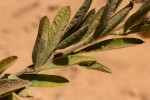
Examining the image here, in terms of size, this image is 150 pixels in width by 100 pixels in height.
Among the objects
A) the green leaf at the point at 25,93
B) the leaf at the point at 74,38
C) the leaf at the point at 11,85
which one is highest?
the leaf at the point at 74,38

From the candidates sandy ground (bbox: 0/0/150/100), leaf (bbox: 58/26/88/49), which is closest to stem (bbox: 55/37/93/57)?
leaf (bbox: 58/26/88/49)

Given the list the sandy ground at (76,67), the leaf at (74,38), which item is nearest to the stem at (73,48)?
the leaf at (74,38)

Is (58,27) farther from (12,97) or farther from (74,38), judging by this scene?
(12,97)

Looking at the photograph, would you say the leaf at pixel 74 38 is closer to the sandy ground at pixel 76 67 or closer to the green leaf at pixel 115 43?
the green leaf at pixel 115 43

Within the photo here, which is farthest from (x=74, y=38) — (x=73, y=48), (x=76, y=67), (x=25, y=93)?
(x=76, y=67)

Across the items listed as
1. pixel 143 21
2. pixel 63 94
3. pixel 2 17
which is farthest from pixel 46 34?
pixel 2 17

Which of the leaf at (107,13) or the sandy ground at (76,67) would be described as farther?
the sandy ground at (76,67)

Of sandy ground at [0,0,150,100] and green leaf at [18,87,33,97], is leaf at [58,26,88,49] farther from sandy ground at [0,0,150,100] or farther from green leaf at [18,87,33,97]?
sandy ground at [0,0,150,100]
